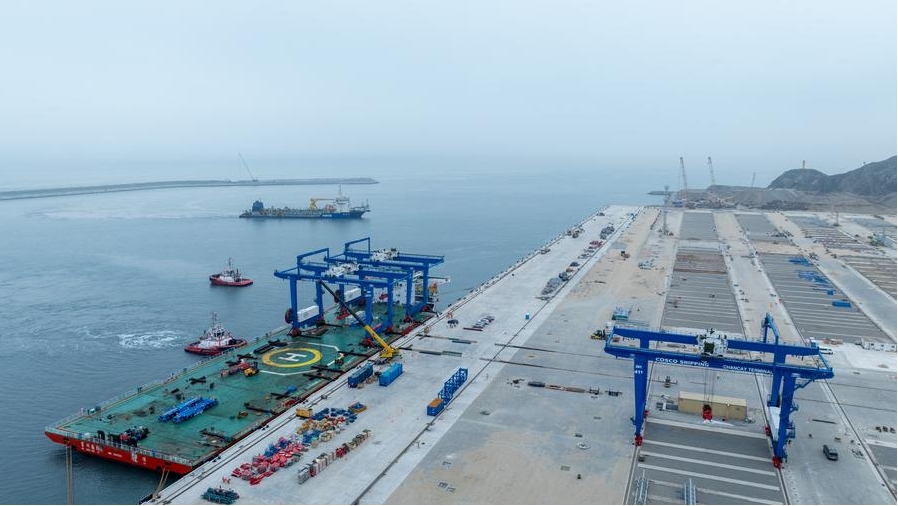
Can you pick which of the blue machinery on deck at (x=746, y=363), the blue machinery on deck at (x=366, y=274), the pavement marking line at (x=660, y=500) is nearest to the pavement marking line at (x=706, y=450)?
the blue machinery on deck at (x=746, y=363)

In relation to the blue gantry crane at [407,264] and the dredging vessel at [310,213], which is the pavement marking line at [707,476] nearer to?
the blue gantry crane at [407,264]

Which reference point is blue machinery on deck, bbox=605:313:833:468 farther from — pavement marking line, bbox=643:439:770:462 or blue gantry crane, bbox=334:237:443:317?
blue gantry crane, bbox=334:237:443:317

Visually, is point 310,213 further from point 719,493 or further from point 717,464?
point 719,493

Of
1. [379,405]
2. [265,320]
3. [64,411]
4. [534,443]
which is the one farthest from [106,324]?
[534,443]

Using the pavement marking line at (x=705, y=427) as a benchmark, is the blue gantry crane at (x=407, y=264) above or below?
above

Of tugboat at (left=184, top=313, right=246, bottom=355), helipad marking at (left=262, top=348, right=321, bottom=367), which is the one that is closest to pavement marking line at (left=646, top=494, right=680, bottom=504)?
helipad marking at (left=262, top=348, right=321, bottom=367)

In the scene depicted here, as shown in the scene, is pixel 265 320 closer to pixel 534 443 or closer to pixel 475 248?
pixel 534 443

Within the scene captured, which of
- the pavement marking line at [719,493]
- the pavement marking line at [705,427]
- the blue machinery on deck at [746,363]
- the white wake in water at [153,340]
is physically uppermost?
the blue machinery on deck at [746,363]
